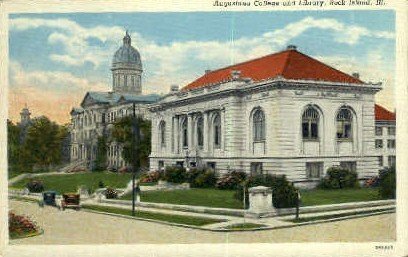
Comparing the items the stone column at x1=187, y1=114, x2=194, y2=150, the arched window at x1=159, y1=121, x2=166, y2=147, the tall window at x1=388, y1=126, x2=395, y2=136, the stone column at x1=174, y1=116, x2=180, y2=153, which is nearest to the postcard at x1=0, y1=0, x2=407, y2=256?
the tall window at x1=388, y1=126, x2=395, y2=136

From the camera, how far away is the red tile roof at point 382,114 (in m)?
12.4

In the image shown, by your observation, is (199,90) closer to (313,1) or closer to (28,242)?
(313,1)

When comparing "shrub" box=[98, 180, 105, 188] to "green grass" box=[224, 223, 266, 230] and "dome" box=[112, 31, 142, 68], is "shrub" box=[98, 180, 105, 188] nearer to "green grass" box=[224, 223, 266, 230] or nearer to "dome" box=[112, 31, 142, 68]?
"dome" box=[112, 31, 142, 68]

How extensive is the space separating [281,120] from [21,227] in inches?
187

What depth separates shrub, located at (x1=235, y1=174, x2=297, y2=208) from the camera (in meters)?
12.3

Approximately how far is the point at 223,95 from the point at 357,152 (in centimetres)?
251

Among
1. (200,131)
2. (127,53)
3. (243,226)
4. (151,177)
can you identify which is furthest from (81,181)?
(243,226)

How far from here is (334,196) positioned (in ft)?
41.3

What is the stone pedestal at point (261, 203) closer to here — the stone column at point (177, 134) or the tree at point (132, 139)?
the stone column at point (177, 134)

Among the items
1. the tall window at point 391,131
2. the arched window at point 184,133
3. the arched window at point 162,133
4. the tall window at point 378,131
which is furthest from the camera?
the arched window at point 184,133

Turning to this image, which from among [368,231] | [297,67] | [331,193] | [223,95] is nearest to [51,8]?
[223,95]

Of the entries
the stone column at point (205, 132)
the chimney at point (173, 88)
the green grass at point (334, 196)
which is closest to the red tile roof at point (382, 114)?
the green grass at point (334, 196)

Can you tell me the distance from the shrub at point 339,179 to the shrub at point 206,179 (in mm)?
1833

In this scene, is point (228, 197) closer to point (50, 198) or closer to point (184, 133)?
point (184, 133)
